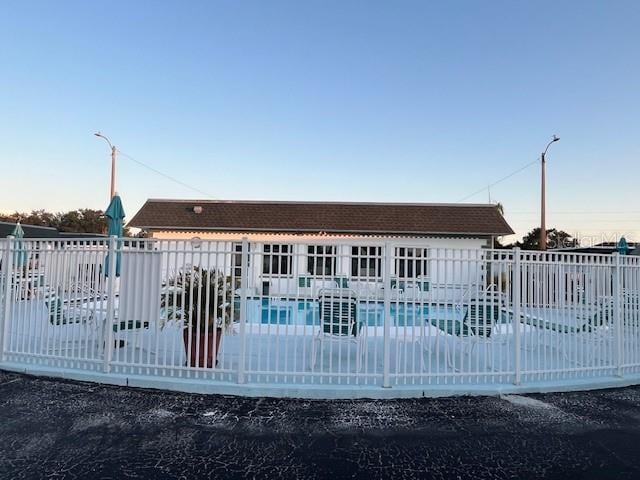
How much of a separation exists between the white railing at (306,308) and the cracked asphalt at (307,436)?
400 millimetres

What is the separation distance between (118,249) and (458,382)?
5226 mm

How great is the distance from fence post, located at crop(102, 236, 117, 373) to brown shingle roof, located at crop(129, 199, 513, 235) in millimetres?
13290

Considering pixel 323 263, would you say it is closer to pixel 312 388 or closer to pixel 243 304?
pixel 243 304

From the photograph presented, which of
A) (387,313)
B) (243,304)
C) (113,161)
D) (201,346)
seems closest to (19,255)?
(201,346)

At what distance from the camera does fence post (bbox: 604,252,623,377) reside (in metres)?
5.95

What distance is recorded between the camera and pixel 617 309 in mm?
5961

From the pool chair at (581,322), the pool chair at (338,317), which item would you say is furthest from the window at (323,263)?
the pool chair at (581,322)

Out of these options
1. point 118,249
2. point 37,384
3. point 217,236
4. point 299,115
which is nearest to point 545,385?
point 118,249

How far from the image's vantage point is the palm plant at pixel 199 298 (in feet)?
17.8

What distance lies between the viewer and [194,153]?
59.9 ft

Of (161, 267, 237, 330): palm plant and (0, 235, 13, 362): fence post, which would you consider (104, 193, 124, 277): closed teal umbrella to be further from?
(161, 267, 237, 330): palm plant

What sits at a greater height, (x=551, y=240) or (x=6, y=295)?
(x=551, y=240)

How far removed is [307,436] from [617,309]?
515 centimetres

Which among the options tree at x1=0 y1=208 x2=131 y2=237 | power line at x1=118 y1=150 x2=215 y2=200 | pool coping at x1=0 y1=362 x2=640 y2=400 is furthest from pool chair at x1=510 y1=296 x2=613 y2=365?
tree at x1=0 y1=208 x2=131 y2=237
